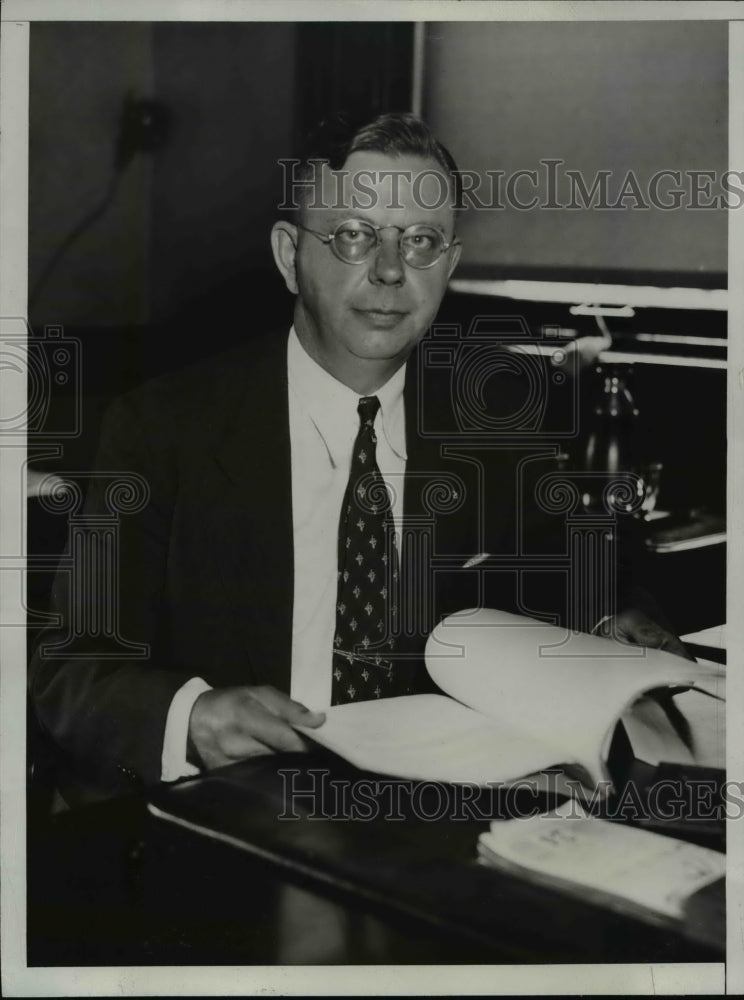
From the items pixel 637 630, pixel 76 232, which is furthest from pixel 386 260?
pixel 637 630

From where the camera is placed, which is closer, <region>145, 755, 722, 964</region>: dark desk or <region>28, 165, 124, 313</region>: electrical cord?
<region>145, 755, 722, 964</region>: dark desk


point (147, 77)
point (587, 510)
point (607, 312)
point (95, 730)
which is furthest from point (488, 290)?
point (95, 730)

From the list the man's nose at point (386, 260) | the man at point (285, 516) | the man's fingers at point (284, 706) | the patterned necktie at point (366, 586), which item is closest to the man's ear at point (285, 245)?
the man at point (285, 516)

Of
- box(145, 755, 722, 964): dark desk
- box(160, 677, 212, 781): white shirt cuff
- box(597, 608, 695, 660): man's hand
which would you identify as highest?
box(597, 608, 695, 660): man's hand

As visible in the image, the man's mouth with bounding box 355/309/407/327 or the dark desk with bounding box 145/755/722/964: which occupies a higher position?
the man's mouth with bounding box 355/309/407/327

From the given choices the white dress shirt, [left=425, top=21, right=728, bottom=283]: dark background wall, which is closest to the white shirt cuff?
the white dress shirt

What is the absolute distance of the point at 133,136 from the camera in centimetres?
143

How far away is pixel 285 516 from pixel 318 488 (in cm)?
6

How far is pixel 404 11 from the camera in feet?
4.73

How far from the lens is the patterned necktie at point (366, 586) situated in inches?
56.6

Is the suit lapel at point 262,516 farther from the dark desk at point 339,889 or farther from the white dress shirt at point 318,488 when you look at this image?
the dark desk at point 339,889

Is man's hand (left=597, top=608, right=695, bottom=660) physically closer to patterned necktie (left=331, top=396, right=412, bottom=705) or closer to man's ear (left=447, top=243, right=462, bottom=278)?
patterned necktie (left=331, top=396, right=412, bottom=705)

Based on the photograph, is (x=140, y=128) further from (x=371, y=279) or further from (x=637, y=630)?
(x=637, y=630)

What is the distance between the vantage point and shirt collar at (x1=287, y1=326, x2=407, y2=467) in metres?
1.44
